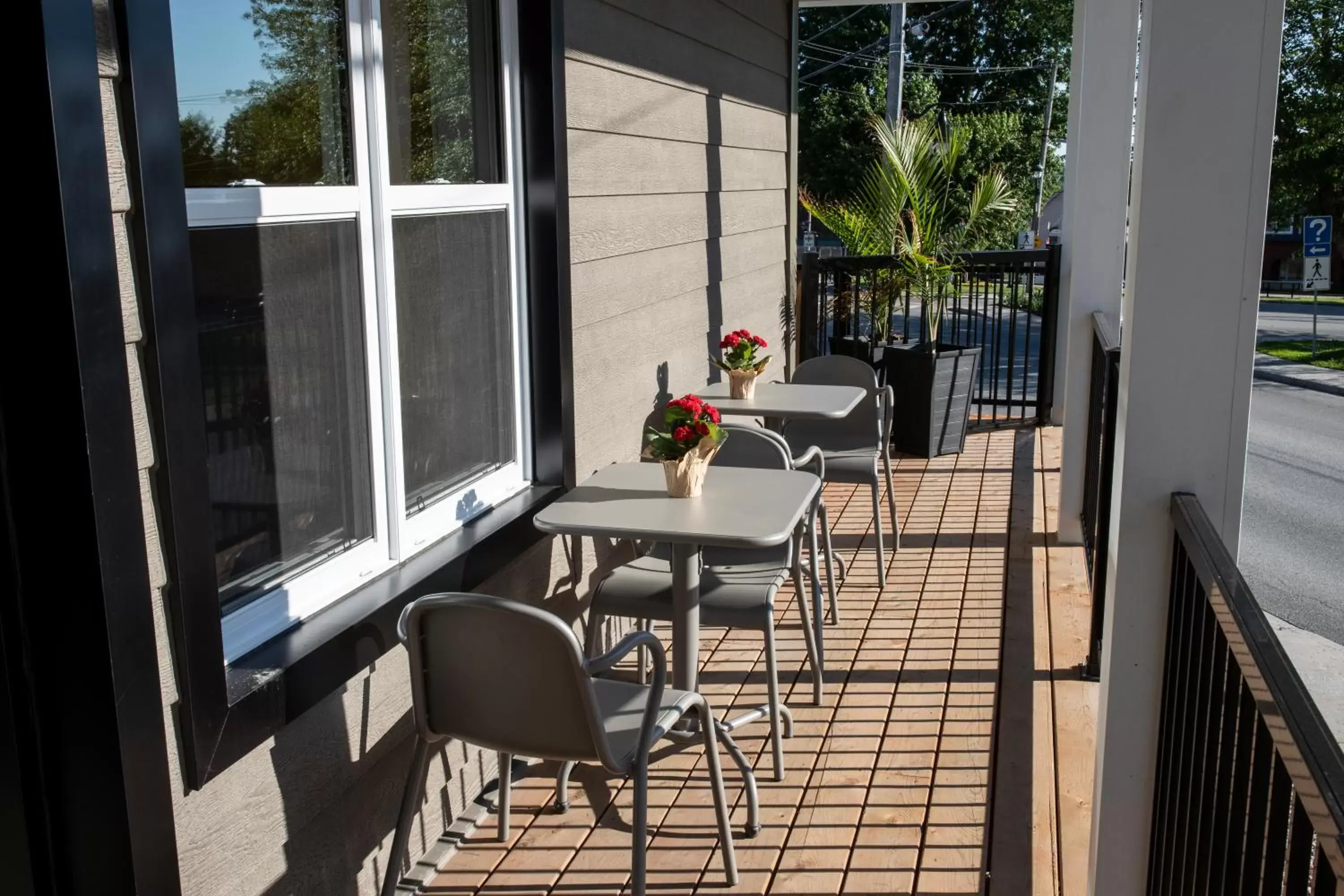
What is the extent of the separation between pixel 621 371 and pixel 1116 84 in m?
2.26

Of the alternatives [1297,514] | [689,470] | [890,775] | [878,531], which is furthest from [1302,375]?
[689,470]

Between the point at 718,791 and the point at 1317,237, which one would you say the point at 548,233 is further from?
the point at 1317,237

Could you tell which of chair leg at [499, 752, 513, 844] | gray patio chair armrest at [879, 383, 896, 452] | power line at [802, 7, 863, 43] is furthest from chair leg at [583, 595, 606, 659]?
power line at [802, 7, 863, 43]

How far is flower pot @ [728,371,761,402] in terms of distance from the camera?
13.8 ft

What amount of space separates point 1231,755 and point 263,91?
173 cm

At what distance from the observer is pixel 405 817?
208cm

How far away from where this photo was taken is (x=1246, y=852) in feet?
4.26

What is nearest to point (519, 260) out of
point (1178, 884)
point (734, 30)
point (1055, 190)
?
point (1178, 884)

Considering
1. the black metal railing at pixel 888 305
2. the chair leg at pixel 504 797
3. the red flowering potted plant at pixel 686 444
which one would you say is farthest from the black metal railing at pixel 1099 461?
the black metal railing at pixel 888 305

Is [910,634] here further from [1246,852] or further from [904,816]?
[1246,852]

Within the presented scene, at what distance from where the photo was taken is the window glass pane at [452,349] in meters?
2.49

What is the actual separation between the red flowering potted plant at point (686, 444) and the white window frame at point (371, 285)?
1.43 ft

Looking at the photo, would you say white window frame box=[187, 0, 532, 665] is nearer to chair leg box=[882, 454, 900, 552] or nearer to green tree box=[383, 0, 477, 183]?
green tree box=[383, 0, 477, 183]

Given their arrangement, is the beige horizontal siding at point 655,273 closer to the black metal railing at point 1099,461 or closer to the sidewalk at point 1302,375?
the black metal railing at point 1099,461
